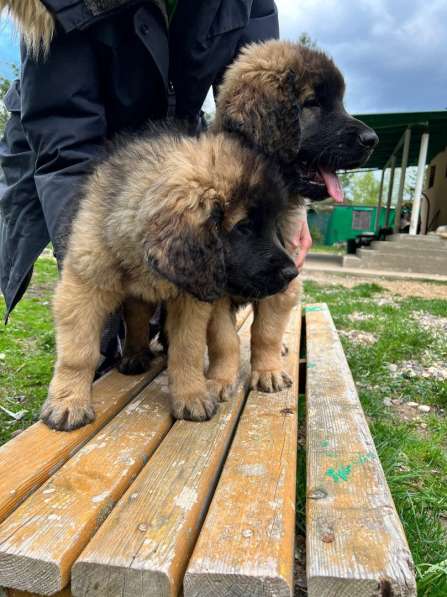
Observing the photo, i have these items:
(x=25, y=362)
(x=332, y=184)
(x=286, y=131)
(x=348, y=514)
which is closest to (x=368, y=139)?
(x=332, y=184)

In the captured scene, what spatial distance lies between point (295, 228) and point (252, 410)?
75 centimetres

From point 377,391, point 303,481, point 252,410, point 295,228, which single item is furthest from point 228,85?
point 377,391

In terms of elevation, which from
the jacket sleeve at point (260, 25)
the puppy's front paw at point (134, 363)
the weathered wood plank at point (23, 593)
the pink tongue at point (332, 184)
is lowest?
the weathered wood plank at point (23, 593)

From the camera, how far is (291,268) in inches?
73.5

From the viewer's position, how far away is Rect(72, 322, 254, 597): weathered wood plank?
1.10 meters

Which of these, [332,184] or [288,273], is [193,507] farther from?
[332,184]

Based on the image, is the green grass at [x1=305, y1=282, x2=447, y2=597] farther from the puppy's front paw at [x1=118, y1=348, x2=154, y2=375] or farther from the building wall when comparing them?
the building wall

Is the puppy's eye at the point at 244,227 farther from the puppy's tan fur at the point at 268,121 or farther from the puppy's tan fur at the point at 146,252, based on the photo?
the puppy's tan fur at the point at 268,121

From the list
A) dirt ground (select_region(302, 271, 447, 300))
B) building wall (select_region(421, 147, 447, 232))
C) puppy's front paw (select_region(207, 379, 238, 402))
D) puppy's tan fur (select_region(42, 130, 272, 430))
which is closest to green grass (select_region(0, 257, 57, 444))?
puppy's tan fur (select_region(42, 130, 272, 430))

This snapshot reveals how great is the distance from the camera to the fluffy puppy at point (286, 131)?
2096mm

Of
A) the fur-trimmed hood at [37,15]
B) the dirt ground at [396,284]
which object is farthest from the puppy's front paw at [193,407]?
the dirt ground at [396,284]

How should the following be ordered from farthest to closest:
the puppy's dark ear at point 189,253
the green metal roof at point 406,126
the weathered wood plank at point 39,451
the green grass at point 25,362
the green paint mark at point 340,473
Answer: the green metal roof at point 406,126 < the green grass at point 25,362 < the puppy's dark ear at point 189,253 < the green paint mark at point 340,473 < the weathered wood plank at point 39,451

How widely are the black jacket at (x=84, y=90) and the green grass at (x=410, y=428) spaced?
5.16ft

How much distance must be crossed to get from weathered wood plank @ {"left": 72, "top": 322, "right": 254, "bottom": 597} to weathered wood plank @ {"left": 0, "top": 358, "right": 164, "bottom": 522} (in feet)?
0.86
